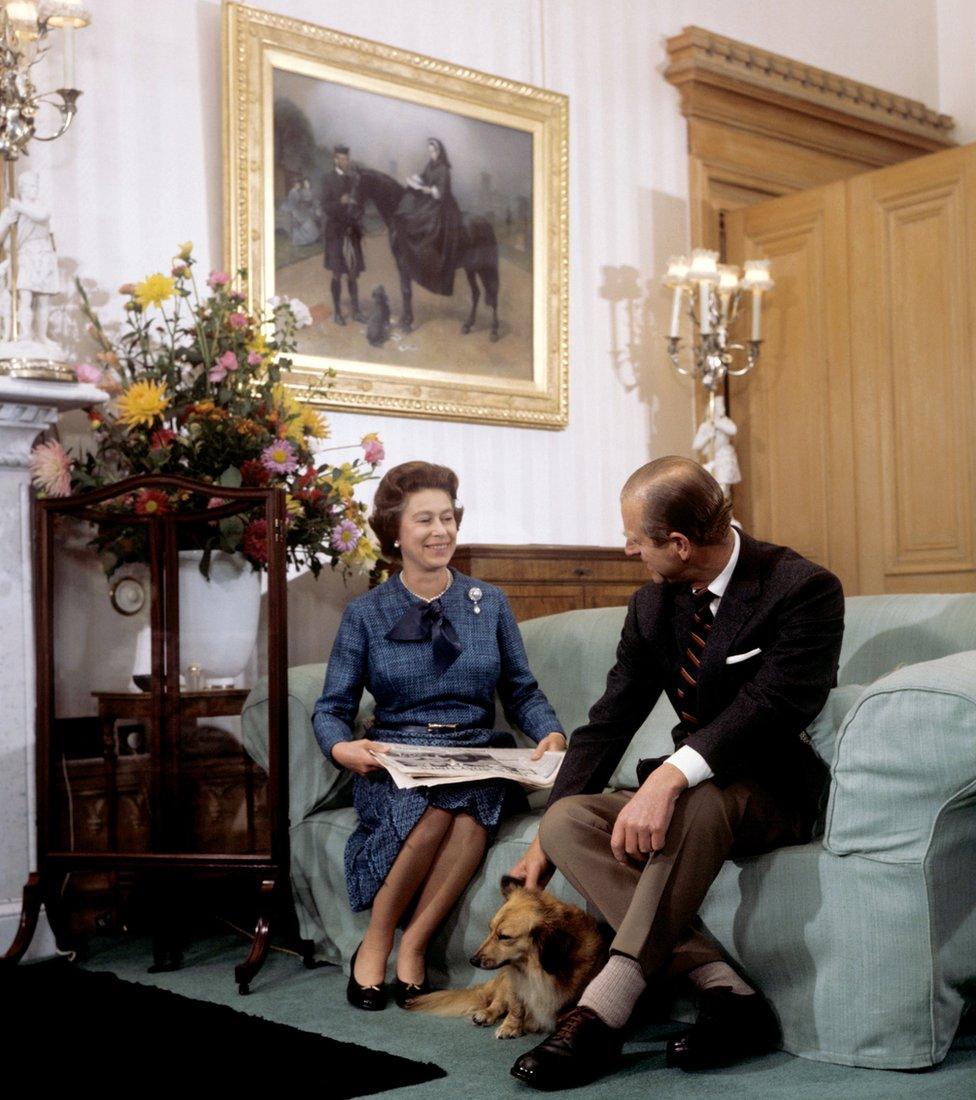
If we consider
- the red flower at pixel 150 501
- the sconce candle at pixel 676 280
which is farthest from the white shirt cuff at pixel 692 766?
the sconce candle at pixel 676 280

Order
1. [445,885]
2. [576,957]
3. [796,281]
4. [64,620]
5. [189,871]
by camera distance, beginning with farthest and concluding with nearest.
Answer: [796,281] → [64,620] → [189,871] → [445,885] → [576,957]

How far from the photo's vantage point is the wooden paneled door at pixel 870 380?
5.79m

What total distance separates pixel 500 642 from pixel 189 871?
95 centimetres

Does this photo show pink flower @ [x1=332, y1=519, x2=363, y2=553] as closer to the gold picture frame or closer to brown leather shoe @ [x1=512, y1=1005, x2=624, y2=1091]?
the gold picture frame

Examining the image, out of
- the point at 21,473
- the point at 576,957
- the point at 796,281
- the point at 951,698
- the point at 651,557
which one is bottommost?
the point at 576,957

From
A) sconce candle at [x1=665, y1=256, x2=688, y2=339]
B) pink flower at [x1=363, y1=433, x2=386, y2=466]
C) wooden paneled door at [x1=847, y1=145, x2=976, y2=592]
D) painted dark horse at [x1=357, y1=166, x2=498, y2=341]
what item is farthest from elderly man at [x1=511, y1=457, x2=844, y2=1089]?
wooden paneled door at [x1=847, y1=145, x2=976, y2=592]

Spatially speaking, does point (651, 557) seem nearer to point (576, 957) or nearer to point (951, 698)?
point (951, 698)

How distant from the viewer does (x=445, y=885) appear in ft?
10.4

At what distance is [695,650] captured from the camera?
109 inches

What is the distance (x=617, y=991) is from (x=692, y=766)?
0.41m

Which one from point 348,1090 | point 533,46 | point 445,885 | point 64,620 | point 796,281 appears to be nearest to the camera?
point 348,1090

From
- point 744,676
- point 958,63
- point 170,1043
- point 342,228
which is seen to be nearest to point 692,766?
point 744,676

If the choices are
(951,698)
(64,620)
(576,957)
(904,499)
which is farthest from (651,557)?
(904,499)

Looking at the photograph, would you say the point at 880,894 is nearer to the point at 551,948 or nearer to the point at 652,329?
the point at 551,948
